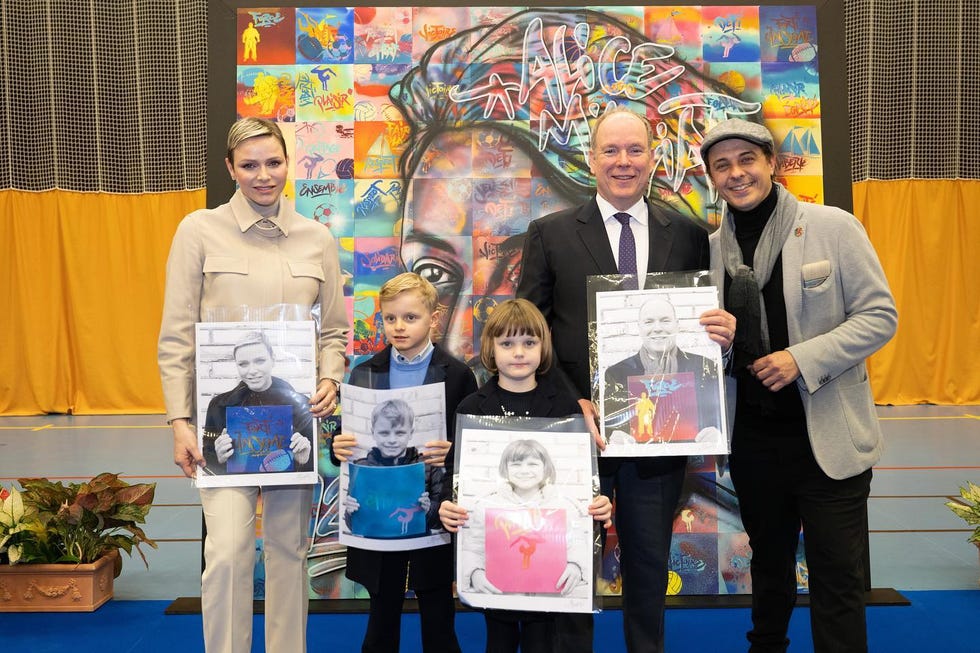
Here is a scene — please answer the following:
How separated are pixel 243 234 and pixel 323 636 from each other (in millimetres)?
1825

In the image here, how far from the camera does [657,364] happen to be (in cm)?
235

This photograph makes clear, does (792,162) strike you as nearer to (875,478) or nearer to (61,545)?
(875,478)

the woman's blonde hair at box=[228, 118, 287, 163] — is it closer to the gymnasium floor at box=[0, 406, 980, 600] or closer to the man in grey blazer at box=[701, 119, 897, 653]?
the man in grey blazer at box=[701, 119, 897, 653]

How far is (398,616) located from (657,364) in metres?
1.18

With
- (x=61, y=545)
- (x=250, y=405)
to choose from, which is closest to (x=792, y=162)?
(x=250, y=405)

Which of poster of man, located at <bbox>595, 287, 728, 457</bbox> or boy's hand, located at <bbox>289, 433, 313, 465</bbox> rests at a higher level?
poster of man, located at <bbox>595, 287, 728, 457</bbox>

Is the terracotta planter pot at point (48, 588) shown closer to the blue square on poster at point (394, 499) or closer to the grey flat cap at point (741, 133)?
the blue square on poster at point (394, 499)

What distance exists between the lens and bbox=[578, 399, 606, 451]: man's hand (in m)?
2.31

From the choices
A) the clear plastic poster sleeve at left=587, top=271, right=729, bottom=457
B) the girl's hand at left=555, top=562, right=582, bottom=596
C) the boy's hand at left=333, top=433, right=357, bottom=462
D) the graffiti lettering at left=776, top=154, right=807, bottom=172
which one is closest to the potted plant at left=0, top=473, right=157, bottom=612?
the boy's hand at left=333, top=433, right=357, bottom=462

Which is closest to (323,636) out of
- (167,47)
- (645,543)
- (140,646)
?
(140,646)

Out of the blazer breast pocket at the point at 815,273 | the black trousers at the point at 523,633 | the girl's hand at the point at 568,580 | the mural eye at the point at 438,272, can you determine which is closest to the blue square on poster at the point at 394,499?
the black trousers at the point at 523,633

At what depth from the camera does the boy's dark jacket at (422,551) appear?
2.49 m

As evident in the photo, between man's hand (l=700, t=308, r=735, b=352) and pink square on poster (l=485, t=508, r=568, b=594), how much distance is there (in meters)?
0.69

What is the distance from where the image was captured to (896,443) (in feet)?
25.4
